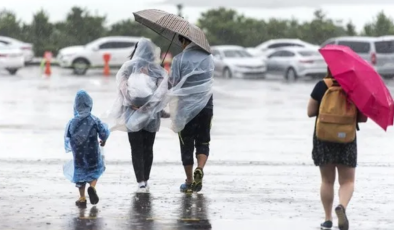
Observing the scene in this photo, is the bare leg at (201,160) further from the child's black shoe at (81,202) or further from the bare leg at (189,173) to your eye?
the child's black shoe at (81,202)

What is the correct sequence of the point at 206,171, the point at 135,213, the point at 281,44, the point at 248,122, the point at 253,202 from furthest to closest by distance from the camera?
1. the point at 281,44
2. the point at 248,122
3. the point at 206,171
4. the point at 253,202
5. the point at 135,213

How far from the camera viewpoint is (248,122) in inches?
776

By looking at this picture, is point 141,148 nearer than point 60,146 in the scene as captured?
Yes

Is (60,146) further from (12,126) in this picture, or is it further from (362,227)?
(362,227)

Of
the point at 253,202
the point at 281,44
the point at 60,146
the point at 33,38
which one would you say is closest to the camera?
the point at 253,202

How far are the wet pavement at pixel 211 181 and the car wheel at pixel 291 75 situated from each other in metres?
17.5

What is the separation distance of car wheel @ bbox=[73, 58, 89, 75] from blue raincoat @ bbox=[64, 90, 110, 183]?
31541 mm

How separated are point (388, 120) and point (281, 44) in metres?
39.3

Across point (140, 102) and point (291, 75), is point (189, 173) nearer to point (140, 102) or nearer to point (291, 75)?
point (140, 102)

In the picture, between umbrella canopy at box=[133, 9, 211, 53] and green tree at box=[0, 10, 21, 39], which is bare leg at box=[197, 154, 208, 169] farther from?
green tree at box=[0, 10, 21, 39]

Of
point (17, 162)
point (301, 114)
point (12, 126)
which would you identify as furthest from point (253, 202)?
point (301, 114)

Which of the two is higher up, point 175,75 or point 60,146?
point 175,75

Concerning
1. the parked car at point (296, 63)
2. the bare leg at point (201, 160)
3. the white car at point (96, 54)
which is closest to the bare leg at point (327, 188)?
the bare leg at point (201, 160)

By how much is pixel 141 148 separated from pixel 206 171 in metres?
1.89
